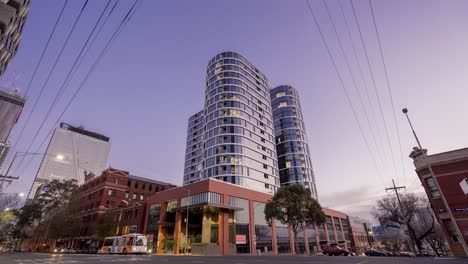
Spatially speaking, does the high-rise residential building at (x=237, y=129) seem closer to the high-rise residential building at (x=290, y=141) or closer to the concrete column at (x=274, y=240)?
the high-rise residential building at (x=290, y=141)

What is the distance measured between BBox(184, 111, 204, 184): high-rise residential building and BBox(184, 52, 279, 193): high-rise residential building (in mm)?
17691

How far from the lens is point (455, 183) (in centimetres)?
2820

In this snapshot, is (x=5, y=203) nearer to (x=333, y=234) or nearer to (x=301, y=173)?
(x=333, y=234)

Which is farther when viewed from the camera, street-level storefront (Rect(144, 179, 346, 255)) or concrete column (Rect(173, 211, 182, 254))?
concrete column (Rect(173, 211, 182, 254))

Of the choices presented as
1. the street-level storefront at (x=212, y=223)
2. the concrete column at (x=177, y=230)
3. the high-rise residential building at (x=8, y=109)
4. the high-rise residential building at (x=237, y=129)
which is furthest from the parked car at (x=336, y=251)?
the high-rise residential building at (x=8, y=109)

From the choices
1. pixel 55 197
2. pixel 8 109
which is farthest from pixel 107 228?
pixel 8 109

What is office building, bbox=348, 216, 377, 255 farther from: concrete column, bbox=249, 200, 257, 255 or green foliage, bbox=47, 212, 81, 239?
green foliage, bbox=47, 212, 81, 239

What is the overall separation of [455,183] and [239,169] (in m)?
50.3

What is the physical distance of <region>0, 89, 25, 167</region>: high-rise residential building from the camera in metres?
27.0

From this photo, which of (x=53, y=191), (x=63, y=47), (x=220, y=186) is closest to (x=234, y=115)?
(x=220, y=186)

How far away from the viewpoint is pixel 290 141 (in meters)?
102

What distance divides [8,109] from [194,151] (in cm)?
7855

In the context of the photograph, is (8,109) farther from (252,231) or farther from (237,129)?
(237,129)

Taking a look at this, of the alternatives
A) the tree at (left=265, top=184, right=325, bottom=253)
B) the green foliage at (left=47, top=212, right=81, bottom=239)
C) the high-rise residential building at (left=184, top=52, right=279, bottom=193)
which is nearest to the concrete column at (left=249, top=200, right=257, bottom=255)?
the tree at (left=265, top=184, right=325, bottom=253)
